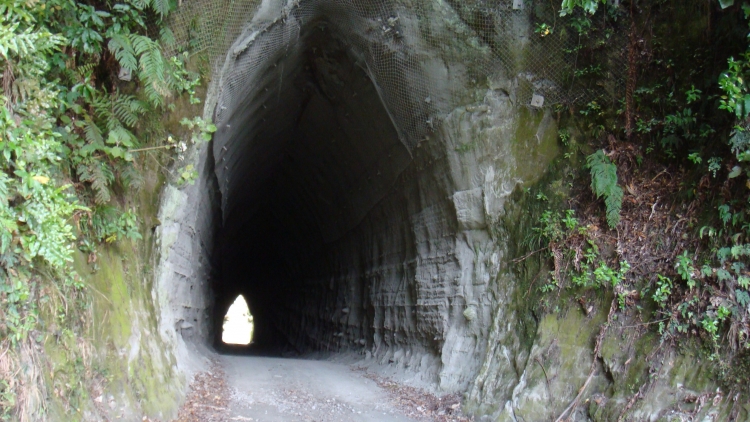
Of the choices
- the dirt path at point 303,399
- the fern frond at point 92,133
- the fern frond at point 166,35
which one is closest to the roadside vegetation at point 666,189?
the dirt path at point 303,399

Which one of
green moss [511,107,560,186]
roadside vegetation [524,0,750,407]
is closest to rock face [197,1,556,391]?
green moss [511,107,560,186]

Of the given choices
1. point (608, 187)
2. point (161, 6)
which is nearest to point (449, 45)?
point (608, 187)

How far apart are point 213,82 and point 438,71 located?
3.63 metres

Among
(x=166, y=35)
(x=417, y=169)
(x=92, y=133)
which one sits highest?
(x=166, y=35)

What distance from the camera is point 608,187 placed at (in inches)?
289

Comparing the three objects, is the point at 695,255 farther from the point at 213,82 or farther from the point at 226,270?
the point at 226,270

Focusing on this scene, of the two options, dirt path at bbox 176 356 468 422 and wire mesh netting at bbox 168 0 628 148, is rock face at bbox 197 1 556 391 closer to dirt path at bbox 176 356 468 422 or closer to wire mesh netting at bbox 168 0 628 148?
wire mesh netting at bbox 168 0 628 148

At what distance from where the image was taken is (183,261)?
994 cm

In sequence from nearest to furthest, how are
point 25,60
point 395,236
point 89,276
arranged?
point 25,60, point 89,276, point 395,236

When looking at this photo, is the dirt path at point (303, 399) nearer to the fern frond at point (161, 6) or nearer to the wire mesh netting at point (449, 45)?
the wire mesh netting at point (449, 45)

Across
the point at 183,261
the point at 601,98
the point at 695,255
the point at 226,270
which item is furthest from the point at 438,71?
the point at 226,270

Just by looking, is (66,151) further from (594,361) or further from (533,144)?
(533,144)

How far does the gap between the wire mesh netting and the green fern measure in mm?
1349

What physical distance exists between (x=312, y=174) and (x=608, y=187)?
957 cm
